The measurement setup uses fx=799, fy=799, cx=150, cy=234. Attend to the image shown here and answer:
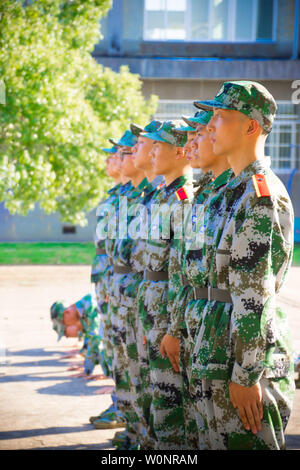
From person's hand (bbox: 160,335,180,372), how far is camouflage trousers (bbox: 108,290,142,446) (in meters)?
1.13

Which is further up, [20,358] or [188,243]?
[188,243]

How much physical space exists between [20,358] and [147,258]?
14.2ft

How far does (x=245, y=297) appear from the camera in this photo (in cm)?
318

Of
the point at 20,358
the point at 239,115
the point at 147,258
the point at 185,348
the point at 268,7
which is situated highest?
the point at 268,7

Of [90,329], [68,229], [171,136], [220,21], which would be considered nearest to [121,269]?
[171,136]

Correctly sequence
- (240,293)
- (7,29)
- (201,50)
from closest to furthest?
(240,293)
(7,29)
(201,50)

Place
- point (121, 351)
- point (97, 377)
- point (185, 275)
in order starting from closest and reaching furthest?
point (185, 275), point (121, 351), point (97, 377)

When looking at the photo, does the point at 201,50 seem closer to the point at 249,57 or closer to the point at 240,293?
the point at 249,57

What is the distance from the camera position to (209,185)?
162 inches

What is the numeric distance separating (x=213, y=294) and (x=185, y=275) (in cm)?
60

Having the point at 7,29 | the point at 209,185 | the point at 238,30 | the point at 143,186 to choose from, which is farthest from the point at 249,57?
the point at 209,185

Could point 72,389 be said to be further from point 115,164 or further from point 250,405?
point 250,405

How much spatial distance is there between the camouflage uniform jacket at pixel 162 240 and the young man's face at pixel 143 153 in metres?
0.58

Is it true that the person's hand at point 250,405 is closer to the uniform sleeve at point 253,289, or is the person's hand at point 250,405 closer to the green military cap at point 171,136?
the uniform sleeve at point 253,289
